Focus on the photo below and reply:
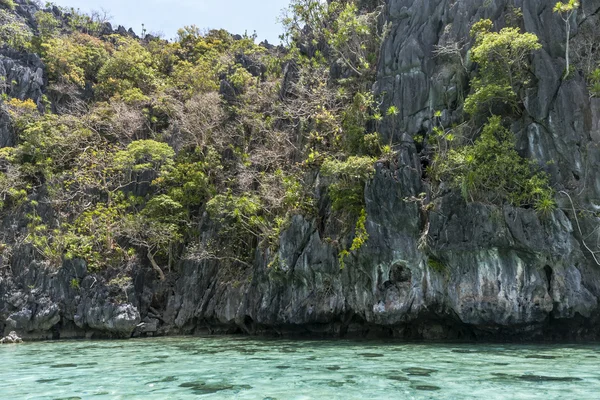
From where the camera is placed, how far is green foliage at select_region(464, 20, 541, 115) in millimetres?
13750

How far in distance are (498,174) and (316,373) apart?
817cm

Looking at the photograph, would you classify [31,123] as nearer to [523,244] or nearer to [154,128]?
[154,128]

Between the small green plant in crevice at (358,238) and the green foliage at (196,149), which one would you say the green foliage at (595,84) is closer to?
the green foliage at (196,149)

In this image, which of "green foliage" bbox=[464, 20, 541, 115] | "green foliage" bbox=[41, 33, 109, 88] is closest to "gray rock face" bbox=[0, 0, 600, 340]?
"green foliage" bbox=[464, 20, 541, 115]

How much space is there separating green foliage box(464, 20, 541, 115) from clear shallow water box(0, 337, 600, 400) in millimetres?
7033

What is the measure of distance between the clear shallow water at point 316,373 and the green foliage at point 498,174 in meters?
4.03

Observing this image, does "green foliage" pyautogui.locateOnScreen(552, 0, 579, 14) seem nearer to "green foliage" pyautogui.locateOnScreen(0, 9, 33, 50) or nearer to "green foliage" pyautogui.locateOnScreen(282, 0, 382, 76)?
"green foliage" pyautogui.locateOnScreen(282, 0, 382, 76)

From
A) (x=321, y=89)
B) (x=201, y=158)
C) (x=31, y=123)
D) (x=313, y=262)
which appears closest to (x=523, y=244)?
(x=313, y=262)

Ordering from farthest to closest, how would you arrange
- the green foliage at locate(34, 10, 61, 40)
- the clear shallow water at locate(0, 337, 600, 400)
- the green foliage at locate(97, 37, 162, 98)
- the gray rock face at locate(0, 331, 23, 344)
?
1. the green foliage at locate(34, 10, 61, 40)
2. the green foliage at locate(97, 37, 162, 98)
3. the gray rock face at locate(0, 331, 23, 344)
4. the clear shallow water at locate(0, 337, 600, 400)

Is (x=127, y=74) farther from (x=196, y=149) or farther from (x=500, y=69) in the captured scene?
(x=500, y=69)

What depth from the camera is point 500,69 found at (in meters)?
14.5

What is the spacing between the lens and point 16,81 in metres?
28.0

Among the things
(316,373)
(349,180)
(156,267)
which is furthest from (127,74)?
(316,373)

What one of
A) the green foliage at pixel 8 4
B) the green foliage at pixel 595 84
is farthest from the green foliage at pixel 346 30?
the green foliage at pixel 8 4
